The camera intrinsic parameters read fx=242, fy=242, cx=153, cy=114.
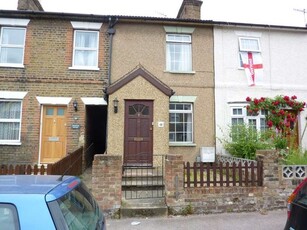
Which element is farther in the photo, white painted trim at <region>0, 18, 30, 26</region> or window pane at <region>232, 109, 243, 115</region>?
window pane at <region>232, 109, 243, 115</region>

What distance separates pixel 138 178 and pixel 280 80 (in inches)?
308

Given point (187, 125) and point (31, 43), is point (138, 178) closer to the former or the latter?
point (187, 125)

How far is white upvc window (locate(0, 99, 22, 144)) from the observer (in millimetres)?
9227

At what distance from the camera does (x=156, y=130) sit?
856 cm

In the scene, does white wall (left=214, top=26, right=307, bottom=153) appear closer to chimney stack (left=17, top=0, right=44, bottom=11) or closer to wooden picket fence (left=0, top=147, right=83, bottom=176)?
wooden picket fence (left=0, top=147, right=83, bottom=176)

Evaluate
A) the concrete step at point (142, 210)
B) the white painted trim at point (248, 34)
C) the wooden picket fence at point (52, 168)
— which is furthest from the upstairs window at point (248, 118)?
the wooden picket fence at point (52, 168)

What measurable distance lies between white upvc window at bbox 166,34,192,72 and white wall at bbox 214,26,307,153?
1.18 m

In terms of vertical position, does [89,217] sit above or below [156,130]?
below

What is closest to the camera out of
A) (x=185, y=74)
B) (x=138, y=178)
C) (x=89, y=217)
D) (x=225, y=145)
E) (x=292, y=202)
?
(x=89, y=217)

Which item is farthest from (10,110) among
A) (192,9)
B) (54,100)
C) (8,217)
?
(192,9)

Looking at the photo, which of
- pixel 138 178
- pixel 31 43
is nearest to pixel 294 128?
pixel 138 178

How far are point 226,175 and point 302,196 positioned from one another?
300 cm

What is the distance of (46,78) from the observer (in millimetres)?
9484

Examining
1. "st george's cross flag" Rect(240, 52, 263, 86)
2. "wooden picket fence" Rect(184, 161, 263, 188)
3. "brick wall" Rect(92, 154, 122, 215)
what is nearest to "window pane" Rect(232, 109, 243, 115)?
"st george's cross flag" Rect(240, 52, 263, 86)
